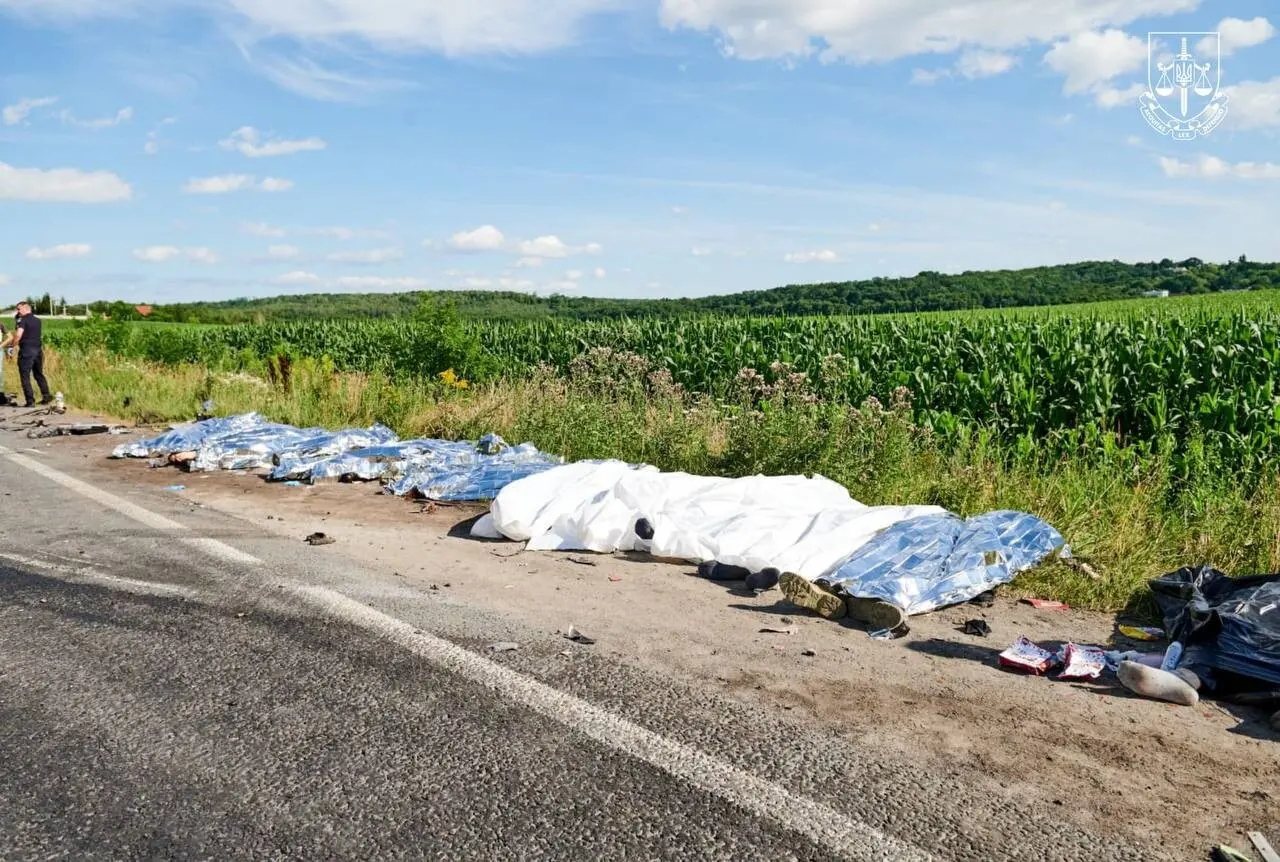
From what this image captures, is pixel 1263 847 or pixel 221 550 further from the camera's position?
pixel 221 550

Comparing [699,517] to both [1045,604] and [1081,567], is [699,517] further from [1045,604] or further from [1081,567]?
[1081,567]

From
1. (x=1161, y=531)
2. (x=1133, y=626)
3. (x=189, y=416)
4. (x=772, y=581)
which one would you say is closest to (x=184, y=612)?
(x=772, y=581)

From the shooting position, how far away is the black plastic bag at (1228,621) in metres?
4.30

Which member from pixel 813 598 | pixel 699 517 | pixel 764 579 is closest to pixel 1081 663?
pixel 813 598

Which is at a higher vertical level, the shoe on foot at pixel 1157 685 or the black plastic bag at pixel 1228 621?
the black plastic bag at pixel 1228 621

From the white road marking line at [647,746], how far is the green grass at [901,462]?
340 cm

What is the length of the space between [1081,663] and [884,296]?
200ft

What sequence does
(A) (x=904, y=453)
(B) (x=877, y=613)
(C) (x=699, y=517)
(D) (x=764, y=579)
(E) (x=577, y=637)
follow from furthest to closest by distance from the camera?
(A) (x=904, y=453) → (C) (x=699, y=517) → (D) (x=764, y=579) → (B) (x=877, y=613) → (E) (x=577, y=637)

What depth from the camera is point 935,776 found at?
10.9ft

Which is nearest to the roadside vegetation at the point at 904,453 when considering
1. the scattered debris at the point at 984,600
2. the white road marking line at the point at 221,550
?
the scattered debris at the point at 984,600

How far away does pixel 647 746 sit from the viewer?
3.48 metres

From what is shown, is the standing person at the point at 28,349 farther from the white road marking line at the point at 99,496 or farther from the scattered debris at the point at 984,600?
the scattered debris at the point at 984,600

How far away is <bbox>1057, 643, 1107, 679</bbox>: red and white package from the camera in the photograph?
Result: 4.43 metres

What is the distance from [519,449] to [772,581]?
5008 millimetres
